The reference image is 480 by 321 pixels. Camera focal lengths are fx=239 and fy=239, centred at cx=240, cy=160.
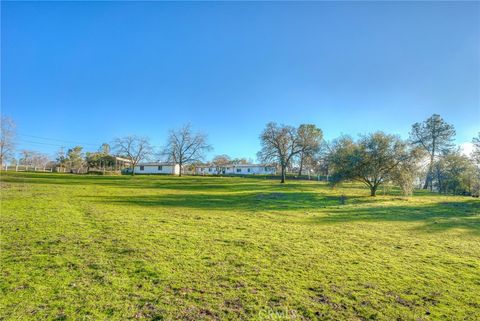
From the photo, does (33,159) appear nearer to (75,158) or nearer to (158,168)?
(75,158)

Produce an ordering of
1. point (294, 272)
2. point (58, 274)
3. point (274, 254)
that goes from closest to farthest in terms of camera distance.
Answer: point (58, 274) < point (294, 272) < point (274, 254)

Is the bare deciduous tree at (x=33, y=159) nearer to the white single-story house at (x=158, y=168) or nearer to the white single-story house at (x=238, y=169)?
the white single-story house at (x=158, y=168)

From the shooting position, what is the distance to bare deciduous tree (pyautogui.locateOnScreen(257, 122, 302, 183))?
43.2 meters

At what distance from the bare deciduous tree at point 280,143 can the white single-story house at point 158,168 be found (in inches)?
1432

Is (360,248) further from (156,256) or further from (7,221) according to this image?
(7,221)

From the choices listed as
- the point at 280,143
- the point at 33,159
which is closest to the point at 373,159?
the point at 280,143

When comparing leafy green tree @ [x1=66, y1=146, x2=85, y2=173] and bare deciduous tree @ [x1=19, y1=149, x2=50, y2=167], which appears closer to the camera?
leafy green tree @ [x1=66, y1=146, x2=85, y2=173]

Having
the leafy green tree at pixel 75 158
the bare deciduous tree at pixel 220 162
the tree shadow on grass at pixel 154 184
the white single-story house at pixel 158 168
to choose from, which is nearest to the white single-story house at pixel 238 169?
the bare deciduous tree at pixel 220 162

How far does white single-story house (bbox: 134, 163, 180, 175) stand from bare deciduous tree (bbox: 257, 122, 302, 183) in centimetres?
3637

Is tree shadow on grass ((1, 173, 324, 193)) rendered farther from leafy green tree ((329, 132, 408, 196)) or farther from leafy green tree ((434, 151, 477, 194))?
leafy green tree ((434, 151, 477, 194))

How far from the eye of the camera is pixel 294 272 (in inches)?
214

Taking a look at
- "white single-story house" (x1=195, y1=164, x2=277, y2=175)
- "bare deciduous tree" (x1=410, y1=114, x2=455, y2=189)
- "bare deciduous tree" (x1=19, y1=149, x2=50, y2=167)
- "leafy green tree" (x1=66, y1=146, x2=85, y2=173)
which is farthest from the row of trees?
"bare deciduous tree" (x1=19, y1=149, x2=50, y2=167)

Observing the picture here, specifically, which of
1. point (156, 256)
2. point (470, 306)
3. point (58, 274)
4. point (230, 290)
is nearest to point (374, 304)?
point (470, 306)

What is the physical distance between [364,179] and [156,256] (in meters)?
23.6
